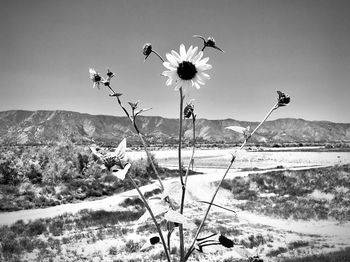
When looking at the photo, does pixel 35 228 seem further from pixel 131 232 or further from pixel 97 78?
pixel 97 78

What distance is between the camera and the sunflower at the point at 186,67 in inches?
51.6

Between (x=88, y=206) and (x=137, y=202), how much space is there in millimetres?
2993

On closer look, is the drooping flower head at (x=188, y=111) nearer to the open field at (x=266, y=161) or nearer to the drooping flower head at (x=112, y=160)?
the drooping flower head at (x=112, y=160)

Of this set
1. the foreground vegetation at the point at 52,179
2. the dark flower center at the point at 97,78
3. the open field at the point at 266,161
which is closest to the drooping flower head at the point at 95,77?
the dark flower center at the point at 97,78

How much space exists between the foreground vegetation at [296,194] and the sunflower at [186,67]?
1598cm

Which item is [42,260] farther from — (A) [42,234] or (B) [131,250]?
(A) [42,234]

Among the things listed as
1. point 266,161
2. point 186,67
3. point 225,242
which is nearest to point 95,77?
point 186,67

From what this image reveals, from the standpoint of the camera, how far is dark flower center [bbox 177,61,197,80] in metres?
1.33

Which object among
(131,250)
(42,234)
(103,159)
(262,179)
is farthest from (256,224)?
(103,159)

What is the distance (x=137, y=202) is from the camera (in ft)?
61.2

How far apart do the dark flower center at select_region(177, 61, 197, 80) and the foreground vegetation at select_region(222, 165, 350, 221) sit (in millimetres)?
15989

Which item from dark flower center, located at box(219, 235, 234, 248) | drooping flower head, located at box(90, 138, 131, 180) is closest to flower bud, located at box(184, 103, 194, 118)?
drooping flower head, located at box(90, 138, 131, 180)

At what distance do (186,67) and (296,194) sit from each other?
22869 mm

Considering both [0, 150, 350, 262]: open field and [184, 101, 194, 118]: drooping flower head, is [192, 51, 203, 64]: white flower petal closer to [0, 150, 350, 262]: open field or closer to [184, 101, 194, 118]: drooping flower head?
[184, 101, 194, 118]: drooping flower head
